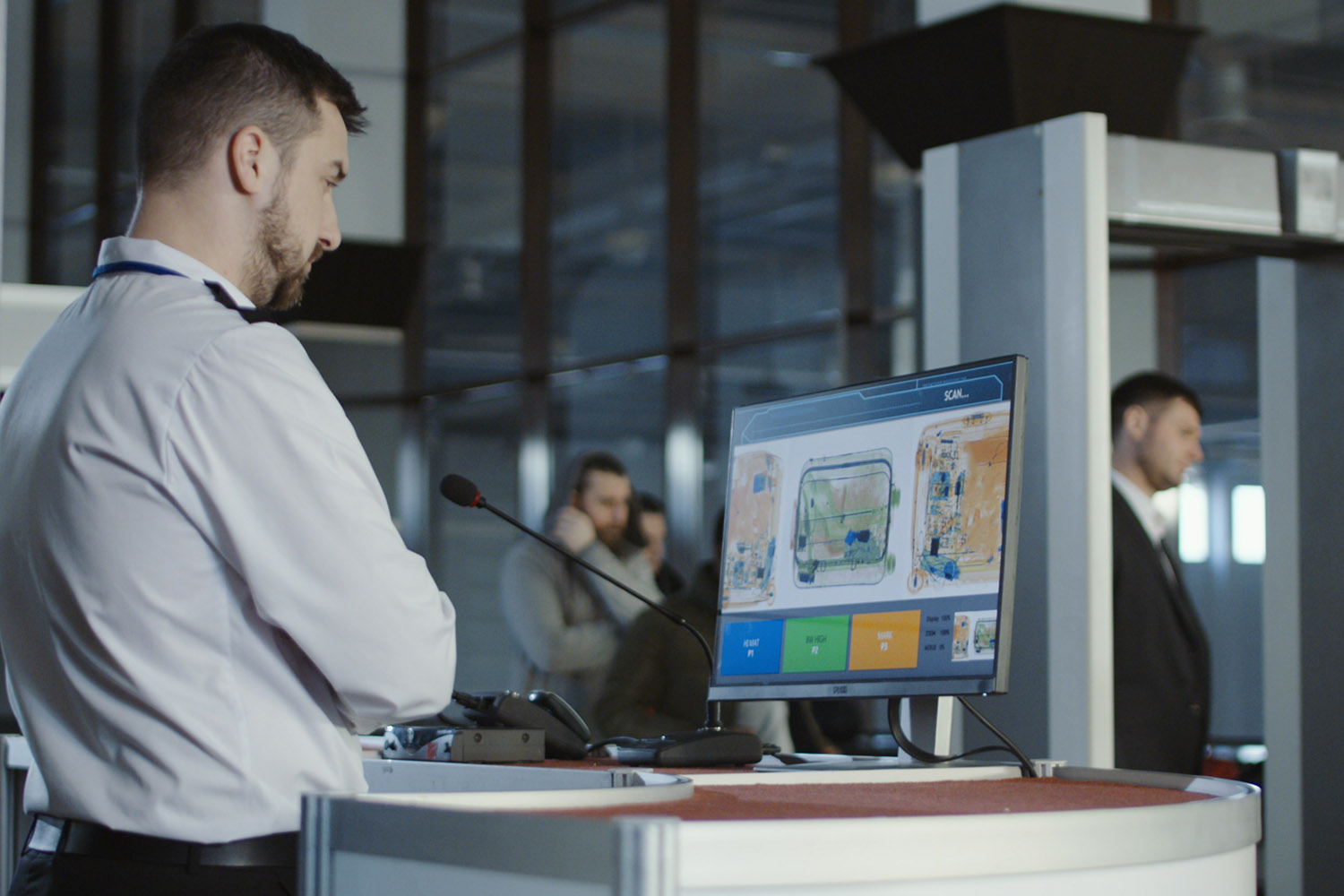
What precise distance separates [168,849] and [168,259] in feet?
1.68

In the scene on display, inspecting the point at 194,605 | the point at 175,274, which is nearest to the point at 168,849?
the point at 194,605

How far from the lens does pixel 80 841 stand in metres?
1.33

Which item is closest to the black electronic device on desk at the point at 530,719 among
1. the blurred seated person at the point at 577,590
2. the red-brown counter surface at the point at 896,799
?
the red-brown counter surface at the point at 896,799

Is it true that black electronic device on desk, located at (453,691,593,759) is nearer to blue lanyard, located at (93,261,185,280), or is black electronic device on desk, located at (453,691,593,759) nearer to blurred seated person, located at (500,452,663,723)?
blue lanyard, located at (93,261,185,280)

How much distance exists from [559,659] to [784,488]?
2.62m

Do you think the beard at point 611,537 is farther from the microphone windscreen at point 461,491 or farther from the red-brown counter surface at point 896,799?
the red-brown counter surface at point 896,799

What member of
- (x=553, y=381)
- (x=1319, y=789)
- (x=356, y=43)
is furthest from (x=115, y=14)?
(x=1319, y=789)

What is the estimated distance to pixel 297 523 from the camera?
130 centimetres

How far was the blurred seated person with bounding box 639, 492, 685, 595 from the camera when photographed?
16.5ft

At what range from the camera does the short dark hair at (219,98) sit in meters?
1.46

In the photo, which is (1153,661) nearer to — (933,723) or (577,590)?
(933,723)

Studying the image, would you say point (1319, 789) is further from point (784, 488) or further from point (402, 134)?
point (402, 134)

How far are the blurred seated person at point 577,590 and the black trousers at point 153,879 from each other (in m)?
2.96

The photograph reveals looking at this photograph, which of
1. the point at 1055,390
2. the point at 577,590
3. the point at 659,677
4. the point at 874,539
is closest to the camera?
the point at 874,539
